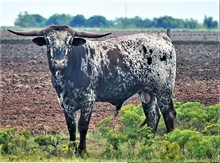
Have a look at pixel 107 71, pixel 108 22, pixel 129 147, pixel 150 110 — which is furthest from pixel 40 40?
pixel 108 22

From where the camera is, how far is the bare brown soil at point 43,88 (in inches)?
685

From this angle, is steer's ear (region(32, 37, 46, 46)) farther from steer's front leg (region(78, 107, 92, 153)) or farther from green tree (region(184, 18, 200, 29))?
green tree (region(184, 18, 200, 29))

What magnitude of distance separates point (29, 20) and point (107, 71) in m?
57.2

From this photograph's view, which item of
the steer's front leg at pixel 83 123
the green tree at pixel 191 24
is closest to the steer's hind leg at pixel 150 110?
the steer's front leg at pixel 83 123

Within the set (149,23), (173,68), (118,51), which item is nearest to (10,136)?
(118,51)

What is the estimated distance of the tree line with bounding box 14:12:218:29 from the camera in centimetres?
7019

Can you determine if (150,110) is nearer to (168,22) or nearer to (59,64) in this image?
(59,64)

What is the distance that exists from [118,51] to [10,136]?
2.36 m

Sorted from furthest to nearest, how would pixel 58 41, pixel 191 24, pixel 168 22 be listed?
pixel 191 24, pixel 168 22, pixel 58 41

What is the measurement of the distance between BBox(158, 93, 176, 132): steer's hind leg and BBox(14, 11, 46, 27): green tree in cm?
5270

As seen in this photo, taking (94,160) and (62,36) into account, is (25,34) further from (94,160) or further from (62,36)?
(94,160)

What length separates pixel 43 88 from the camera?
21969 mm

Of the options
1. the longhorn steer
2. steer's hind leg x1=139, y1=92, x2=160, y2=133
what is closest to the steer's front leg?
the longhorn steer

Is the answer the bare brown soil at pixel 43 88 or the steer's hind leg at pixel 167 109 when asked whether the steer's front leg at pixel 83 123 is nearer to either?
the steer's hind leg at pixel 167 109
